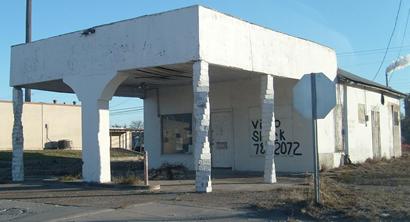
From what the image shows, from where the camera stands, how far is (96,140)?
18000 mm

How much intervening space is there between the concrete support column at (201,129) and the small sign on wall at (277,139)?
744cm

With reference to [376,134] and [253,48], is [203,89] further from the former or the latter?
[376,134]

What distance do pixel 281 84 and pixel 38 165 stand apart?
44.8 ft

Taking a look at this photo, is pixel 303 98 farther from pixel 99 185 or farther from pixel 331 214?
pixel 99 185

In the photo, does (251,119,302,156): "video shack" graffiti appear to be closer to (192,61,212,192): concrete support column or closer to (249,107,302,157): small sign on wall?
(249,107,302,157): small sign on wall

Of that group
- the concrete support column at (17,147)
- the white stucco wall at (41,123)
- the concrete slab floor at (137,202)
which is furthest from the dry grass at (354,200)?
the white stucco wall at (41,123)

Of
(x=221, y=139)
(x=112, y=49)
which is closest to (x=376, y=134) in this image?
(x=221, y=139)

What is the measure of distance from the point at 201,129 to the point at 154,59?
257 centimetres

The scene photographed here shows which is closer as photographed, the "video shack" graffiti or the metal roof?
the "video shack" graffiti

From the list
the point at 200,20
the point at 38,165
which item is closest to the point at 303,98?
the point at 200,20

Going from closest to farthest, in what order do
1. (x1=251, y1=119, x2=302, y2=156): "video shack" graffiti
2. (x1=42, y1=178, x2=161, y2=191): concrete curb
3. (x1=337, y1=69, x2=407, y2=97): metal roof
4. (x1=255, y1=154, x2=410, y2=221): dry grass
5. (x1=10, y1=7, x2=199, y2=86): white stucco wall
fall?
(x1=255, y1=154, x2=410, y2=221): dry grass → (x1=10, y1=7, x2=199, y2=86): white stucco wall → (x1=42, y1=178, x2=161, y2=191): concrete curb → (x1=251, y1=119, x2=302, y2=156): "video shack" graffiti → (x1=337, y1=69, x2=407, y2=97): metal roof

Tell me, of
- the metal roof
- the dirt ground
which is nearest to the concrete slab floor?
the dirt ground

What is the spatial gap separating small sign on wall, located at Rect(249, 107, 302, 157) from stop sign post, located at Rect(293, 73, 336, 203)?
10351 millimetres

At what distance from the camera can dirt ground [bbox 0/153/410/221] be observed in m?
11.6
